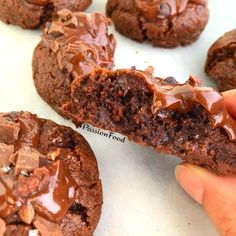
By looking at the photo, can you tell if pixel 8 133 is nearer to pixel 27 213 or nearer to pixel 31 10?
pixel 27 213

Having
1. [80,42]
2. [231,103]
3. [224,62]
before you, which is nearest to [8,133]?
[80,42]

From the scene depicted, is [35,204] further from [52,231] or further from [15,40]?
[15,40]

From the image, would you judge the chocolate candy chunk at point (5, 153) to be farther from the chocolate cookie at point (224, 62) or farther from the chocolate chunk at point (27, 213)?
the chocolate cookie at point (224, 62)

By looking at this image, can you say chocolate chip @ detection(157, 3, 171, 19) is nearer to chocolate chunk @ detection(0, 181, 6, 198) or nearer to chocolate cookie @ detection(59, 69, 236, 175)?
chocolate cookie @ detection(59, 69, 236, 175)

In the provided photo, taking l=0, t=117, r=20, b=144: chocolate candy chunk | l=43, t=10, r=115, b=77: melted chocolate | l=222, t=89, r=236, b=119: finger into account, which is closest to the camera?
l=0, t=117, r=20, b=144: chocolate candy chunk

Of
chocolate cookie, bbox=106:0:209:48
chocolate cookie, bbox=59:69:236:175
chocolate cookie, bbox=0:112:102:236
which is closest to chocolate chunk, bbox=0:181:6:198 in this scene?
chocolate cookie, bbox=0:112:102:236

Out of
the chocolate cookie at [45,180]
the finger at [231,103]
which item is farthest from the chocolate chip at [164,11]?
the chocolate cookie at [45,180]

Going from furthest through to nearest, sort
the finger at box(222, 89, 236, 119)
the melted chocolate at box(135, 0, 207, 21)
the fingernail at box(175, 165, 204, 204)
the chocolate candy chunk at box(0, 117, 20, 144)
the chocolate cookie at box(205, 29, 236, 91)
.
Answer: the melted chocolate at box(135, 0, 207, 21), the chocolate cookie at box(205, 29, 236, 91), the finger at box(222, 89, 236, 119), the fingernail at box(175, 165, 204, 204), the chocolate candy chunk at box(0, 117, 20, 144)
